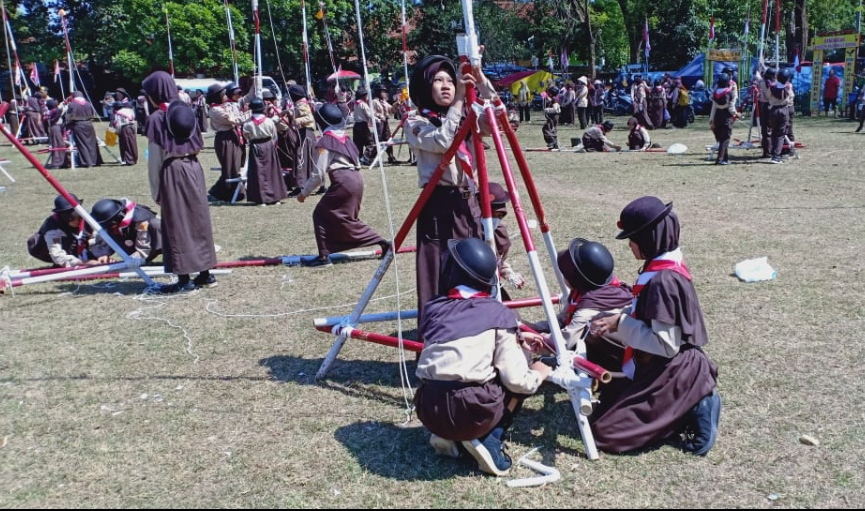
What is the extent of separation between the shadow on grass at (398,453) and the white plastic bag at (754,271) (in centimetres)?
395

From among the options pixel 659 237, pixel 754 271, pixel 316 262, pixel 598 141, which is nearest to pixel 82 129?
pixel 598 141

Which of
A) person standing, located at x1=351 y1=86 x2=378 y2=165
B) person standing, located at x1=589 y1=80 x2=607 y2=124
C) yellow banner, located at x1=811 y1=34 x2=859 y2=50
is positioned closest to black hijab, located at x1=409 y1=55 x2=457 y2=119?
person standing, located at x1=351 y1=86 x2=378 y2=165

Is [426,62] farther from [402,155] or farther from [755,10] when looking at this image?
[755,10]

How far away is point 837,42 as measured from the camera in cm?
2414

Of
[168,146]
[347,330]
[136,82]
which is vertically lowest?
[347,330]

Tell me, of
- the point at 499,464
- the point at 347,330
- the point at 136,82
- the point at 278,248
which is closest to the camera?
the point at 499,464

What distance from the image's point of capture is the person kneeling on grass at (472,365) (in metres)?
3.50

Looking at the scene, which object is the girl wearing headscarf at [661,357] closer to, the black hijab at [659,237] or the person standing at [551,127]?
the black hijab at [659,237]

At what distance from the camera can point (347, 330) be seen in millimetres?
4770

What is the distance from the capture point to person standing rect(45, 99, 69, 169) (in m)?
18.8

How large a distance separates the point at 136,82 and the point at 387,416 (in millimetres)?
42636

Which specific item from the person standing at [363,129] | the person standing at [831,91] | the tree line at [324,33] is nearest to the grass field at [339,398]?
the person standing at [363,129]

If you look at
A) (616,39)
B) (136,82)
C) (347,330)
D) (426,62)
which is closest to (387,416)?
(347,330)

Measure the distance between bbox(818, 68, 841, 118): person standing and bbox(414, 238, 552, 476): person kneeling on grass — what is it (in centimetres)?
2535
